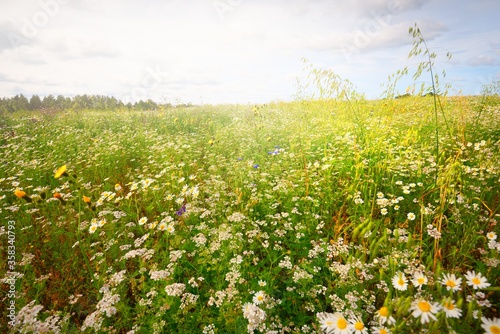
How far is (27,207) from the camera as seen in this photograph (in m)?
3.75

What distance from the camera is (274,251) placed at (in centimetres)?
252

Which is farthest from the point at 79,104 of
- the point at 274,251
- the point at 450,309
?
the point at 450,309

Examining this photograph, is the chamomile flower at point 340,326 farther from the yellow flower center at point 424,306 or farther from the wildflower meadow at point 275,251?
the yellow flower center at point 424,306

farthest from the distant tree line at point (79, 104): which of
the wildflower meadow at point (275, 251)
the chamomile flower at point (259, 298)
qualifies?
the chamomile flower at point (259, 298)

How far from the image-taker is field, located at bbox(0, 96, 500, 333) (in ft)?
5.72

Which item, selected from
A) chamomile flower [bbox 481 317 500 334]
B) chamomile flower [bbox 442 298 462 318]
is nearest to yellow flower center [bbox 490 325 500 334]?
chamomile flower [bbox 481 317 500 334]

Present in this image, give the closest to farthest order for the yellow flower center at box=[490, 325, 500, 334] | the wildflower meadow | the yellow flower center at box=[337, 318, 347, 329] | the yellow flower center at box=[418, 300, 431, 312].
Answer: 1. the yellow flower center at box=[490, 325, 500, 334]
2. the yellow flower center at box=[418, 300, 431, 312]
3. the yellow flower center at box=[337, 318, 347, 329]
4. the wildflower meadow

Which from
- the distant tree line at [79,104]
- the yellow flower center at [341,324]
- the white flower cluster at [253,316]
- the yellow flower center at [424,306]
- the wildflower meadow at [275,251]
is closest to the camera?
the yellow flower center at [424,306]

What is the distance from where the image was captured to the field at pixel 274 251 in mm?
1744

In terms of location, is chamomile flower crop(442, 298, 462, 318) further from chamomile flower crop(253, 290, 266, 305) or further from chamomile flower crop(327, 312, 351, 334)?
chamomile flower crop(253, 290, 266, 305)

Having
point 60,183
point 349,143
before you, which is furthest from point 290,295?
point 60,183

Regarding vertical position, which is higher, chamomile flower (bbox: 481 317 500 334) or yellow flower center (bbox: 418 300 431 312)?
yellow flower center (bbox: 418 300 431 312)

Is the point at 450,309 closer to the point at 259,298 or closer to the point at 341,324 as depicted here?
the point at 341,324

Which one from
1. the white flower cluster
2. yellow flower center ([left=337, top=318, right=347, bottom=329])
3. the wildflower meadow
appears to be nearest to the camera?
yellow flower center ([left=337, top=318, right=347, bottom=329])
